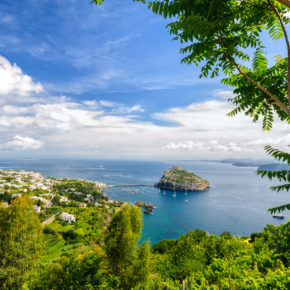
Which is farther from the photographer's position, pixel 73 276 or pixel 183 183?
pixel 183 183

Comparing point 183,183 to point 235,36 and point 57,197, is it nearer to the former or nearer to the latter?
point 57,197

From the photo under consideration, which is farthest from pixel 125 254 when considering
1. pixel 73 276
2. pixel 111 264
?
pixel 73 276

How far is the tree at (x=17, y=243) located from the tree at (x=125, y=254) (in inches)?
200

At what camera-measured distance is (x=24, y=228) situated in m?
9.99

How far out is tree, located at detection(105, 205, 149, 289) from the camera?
11.3 meters

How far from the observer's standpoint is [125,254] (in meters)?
12.0

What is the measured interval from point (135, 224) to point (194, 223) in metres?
49.7

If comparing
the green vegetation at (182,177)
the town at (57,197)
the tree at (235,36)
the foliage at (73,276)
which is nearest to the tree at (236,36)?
the tree at (235,36)

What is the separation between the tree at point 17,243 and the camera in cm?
→ 945

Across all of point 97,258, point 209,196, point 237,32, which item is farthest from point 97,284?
point 209,196

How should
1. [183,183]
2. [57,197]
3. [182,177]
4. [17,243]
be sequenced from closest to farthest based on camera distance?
1. [17,243]
2. [57,197]
3. [183,183]
4. [182,177]

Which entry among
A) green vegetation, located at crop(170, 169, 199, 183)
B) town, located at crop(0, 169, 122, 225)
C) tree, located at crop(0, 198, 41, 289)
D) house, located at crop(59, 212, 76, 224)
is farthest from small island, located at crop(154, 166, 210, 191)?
tree, located at crop(0, 198, 41, 289)

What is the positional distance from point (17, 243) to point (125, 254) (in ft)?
24.1

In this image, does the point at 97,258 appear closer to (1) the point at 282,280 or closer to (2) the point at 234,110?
(1) the point at 282,280
